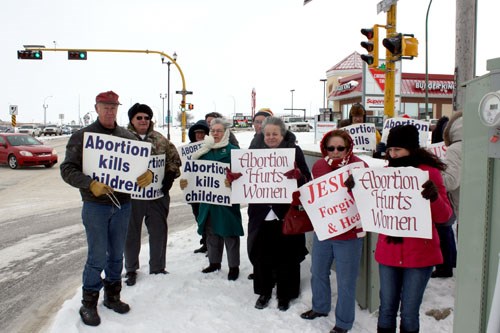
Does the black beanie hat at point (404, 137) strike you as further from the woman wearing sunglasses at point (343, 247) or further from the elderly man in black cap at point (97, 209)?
the elderly man in black cap at point (97, 209)

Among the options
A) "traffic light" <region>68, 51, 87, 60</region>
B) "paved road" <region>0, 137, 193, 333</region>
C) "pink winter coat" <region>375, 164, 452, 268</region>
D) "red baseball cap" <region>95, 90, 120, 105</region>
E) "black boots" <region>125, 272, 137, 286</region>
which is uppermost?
"traffic light" <region>68, 51, 87, 60</region>

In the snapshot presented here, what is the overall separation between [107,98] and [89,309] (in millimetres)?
2032

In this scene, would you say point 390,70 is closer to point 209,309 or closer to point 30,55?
point 209,309

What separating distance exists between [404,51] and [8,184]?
13107 mm

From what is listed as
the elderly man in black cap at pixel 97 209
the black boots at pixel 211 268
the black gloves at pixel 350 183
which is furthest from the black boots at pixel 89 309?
the black gloves at pixel 350 183

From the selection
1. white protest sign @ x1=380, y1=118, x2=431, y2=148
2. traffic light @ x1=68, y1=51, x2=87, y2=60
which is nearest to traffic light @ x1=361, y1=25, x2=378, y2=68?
white protest sign @ x1=380, y1=118, x2=431, y2=148

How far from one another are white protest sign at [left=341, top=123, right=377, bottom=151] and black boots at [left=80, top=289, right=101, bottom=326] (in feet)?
16.2

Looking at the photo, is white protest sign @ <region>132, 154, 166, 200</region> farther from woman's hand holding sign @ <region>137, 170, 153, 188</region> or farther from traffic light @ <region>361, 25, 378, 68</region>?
traffic light @ <region>361, 25, 378, 68</region>

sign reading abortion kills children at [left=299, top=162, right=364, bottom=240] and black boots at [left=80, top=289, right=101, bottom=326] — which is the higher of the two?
sign reading abortion kills children at [left=299, top=162, right=364, bottom=240]

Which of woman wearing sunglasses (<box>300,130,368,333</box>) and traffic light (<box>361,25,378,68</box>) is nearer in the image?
woman wearing sunglasses (<box>300,130,368,333</box>)

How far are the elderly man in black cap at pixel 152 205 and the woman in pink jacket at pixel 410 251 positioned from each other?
2815 mm

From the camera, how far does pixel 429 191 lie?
3.31m

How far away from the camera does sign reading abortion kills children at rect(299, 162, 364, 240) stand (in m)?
4.03

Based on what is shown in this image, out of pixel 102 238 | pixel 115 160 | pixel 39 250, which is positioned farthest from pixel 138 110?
pixel 39 250
